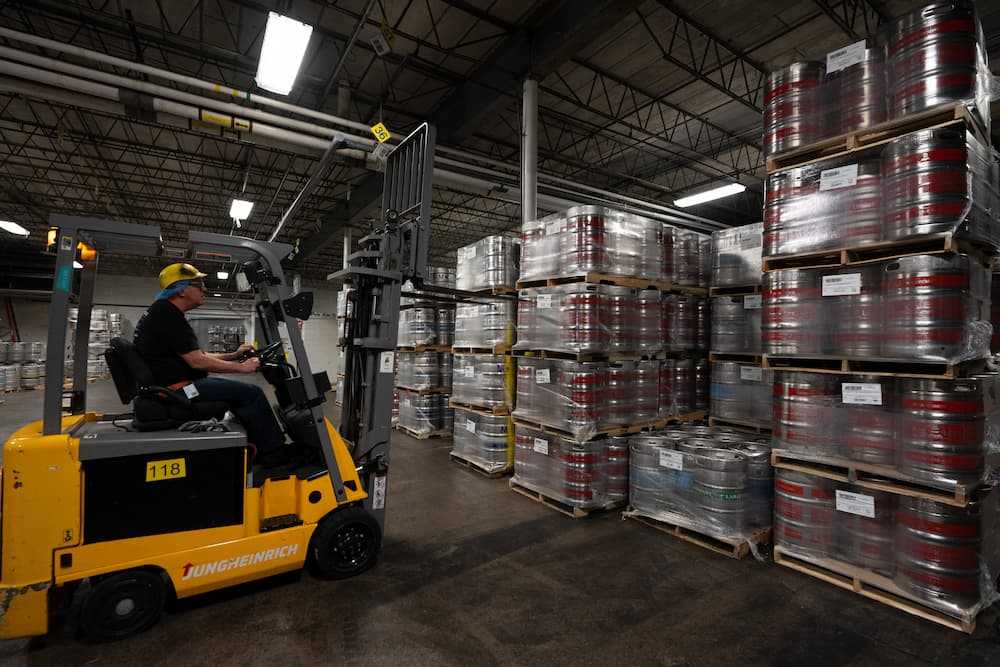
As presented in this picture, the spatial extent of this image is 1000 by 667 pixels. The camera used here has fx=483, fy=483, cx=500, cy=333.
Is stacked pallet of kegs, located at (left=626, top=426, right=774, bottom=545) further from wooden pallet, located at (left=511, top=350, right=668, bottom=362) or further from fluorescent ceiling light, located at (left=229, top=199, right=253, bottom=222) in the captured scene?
fluorescent ceiling light, located at (left=229, top=199, right=253, bottom=222)

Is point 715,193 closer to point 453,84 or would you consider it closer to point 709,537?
point 453,84

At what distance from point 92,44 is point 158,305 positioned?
25.0ft

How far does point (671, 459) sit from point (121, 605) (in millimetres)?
3904

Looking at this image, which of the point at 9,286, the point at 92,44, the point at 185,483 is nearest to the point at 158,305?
the point at 185,483

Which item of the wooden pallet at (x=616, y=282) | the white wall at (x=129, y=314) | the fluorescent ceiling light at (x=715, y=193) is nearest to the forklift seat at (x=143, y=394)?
the wooden pallet at (x=616, y=282)

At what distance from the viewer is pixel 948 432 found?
2936 mm

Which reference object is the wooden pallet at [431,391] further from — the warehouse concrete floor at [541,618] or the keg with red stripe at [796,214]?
the keg with red stripe at [796,214]

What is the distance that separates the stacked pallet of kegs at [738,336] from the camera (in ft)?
16.2

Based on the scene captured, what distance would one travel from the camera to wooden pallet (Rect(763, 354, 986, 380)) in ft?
9.61

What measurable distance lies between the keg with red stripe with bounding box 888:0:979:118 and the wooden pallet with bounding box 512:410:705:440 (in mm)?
3235

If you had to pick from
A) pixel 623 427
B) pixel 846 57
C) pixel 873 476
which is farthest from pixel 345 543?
pixel 846 57

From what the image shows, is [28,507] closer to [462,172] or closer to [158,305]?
[158,305]

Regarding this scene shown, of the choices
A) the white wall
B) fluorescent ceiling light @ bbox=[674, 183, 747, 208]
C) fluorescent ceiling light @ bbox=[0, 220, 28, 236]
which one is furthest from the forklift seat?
the white wall

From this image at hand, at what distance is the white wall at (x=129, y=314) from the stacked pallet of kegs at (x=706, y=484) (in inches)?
765
